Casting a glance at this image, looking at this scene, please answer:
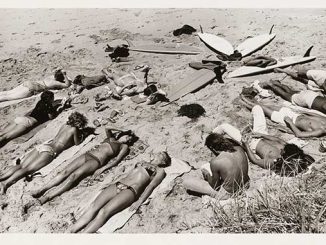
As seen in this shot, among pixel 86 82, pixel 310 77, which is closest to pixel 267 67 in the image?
pixel 310 77

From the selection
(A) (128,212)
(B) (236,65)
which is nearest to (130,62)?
(B) (236,65)

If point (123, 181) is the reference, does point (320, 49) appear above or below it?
above

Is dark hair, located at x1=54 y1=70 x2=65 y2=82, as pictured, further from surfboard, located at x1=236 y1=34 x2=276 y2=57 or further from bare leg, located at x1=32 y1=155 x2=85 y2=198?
surfboard, located at x1=236 y1=34 x2=276 y2=57

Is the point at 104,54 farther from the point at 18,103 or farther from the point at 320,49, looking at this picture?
the point at 320,49

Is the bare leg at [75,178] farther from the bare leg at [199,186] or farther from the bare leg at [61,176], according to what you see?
the bare leg at [199,186]

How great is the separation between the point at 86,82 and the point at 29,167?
6.91 ft

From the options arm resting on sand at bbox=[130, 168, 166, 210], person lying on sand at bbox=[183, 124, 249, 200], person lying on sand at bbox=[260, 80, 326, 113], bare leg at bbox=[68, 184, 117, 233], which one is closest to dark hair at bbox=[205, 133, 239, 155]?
person lying on sand at bbox=[183, 124, 249, 200]

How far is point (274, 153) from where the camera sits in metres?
4.69

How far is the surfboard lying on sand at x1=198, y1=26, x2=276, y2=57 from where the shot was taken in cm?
718

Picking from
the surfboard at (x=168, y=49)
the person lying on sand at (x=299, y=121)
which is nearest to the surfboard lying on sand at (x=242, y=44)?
the surfboard at (x=168, y=49)

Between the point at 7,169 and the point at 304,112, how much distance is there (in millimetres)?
4048

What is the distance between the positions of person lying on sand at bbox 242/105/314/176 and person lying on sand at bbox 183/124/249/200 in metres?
0.31

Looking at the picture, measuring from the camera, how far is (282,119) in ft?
17.7

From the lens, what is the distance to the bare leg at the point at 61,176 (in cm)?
469
